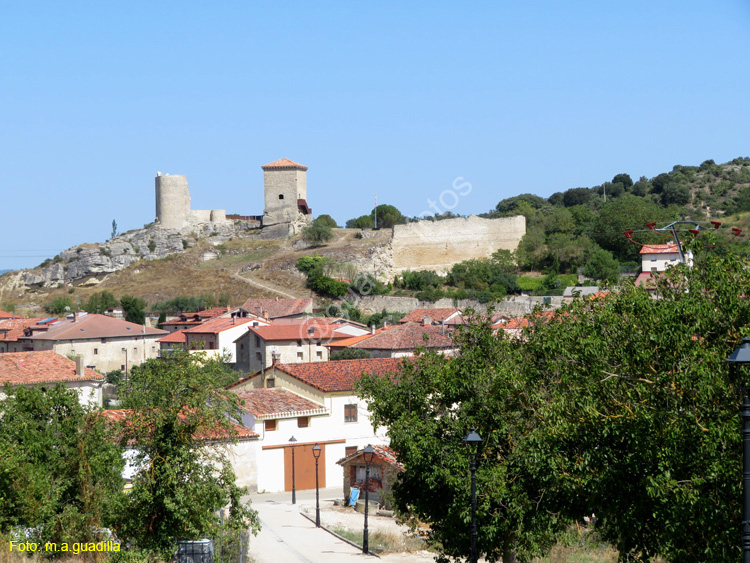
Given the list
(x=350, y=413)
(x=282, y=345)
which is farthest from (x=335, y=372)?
(x=282, y=345)

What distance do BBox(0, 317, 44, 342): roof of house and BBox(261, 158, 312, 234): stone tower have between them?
33211 millimetres

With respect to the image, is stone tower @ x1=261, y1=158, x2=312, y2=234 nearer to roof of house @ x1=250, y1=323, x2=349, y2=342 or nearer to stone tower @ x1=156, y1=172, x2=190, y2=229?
stone tower @ x1=156, y1=172, x2=190, y2=229

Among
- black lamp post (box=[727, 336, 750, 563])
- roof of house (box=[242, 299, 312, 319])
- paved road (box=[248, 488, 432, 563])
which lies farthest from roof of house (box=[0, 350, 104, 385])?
black lamp post (box=[727, 336, 750, 563])

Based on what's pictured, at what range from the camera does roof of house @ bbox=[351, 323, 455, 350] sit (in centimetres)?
4234

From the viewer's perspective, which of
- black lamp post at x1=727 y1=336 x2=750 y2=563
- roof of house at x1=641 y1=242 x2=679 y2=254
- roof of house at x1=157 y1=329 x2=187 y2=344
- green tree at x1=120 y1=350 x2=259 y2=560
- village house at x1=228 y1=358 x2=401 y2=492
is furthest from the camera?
roof of house at x1=641 y1=242 x2=679 y2=254

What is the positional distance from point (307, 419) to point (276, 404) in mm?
1230

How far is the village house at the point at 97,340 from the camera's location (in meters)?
54.3

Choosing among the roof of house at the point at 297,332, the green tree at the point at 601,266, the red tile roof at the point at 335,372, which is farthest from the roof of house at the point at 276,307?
the red tile roof at the point at 335,372

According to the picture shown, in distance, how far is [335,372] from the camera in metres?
32.9

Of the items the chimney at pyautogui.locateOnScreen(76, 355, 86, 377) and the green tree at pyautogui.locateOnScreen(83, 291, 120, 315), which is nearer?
the chimney at pyautogui.locateOnScreen(76, 355, 86, 377)

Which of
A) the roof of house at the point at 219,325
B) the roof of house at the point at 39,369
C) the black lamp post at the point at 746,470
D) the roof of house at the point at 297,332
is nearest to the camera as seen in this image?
the black lamp post at the point at 746,470

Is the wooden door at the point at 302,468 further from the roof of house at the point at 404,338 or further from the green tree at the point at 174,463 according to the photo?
the green tree at the point at 174,463

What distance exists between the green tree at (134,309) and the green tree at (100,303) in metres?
0.85

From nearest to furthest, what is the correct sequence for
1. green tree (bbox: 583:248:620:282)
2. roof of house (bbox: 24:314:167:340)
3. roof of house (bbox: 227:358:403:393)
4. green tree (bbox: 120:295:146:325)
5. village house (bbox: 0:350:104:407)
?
1. roof of house (bbox: 227:358:403:393)
2. village house (bbox: 0:350:104:407)
3. roof of house (bbox: 24:314:167:340)
4. green tree (bbox: 583:248:620:282)
5. green tree (bbox: 120:295:146:325)
